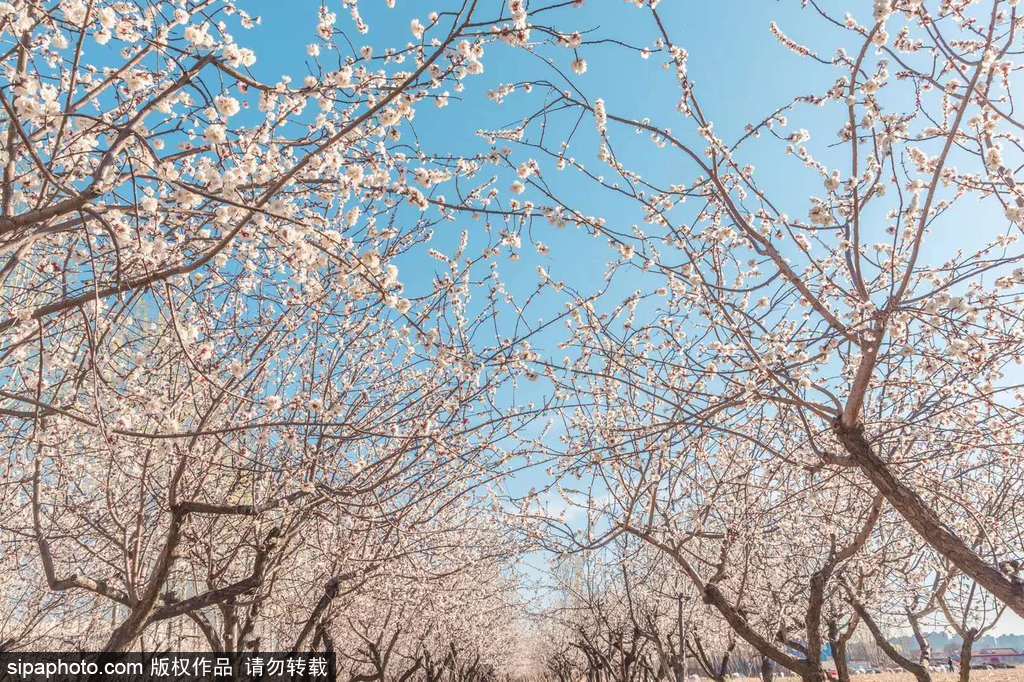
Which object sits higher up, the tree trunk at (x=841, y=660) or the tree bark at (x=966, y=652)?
the tree trunk at (x=841, y=660)

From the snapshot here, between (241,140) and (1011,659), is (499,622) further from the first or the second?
(1011,659)

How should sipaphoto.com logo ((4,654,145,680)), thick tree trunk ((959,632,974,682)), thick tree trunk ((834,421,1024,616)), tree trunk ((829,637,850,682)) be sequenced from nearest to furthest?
thick tree trunk ((834,421,1024,616)), sipaphoto.com logo ((4,654,145,680)), tree trunk ((829,637,850,682)), thick tree trunk ((959,632,974,682))

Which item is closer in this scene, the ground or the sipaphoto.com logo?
the sipaphoto.com logo

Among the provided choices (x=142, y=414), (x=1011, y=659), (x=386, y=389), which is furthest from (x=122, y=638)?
(x=1011, y=659)

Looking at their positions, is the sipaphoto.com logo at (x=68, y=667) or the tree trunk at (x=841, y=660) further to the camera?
the tree trunk at (x=841, y=660)

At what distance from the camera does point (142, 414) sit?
3752 millimetres

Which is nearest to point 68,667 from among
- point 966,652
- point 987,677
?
point 966,652

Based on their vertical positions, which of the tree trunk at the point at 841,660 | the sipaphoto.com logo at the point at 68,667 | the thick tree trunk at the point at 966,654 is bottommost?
the thick tree trunk at the point at 966,654

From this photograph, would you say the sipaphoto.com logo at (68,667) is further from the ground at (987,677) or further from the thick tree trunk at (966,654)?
the ground at (987,677)

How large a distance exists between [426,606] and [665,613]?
8.16 m

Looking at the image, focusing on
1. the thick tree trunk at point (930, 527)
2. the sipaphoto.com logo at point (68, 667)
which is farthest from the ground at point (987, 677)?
the sipaphoto.com logo at point (68, 667)

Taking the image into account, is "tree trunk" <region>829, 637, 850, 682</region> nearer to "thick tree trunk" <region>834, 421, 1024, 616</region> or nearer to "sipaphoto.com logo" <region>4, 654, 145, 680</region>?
"thick tree trunk" <region>834, 421, 1024, 616</region>

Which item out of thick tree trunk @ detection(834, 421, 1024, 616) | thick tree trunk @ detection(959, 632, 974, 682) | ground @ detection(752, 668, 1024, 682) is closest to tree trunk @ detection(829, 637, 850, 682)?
thick tree trunk @ detection(959, 632, 974, 682)

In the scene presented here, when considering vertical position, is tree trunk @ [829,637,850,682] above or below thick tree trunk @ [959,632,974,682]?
above
